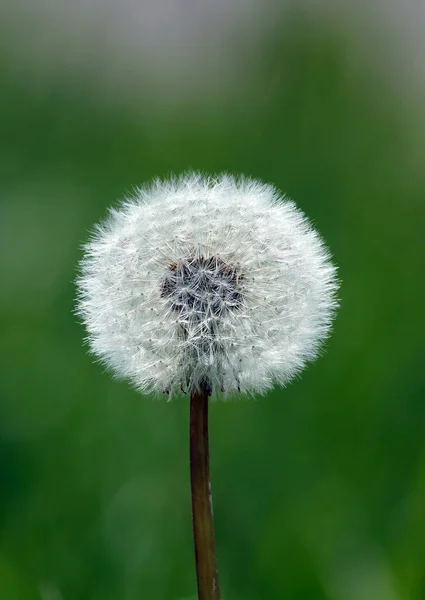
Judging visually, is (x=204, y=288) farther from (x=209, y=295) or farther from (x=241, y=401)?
(x=241, y=401)

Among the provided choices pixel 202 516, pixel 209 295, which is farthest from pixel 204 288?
pixel 202 516

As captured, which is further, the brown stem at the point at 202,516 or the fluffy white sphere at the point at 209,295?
the fluffy white sphere at the point at 209,295

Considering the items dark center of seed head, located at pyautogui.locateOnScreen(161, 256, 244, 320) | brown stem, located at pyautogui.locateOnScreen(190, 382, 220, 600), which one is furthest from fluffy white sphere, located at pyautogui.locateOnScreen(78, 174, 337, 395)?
brown stem, located at pyautogui.locateOnScreen(190, 382, 220, 600)

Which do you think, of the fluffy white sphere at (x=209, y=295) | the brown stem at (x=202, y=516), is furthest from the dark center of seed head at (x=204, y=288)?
the brown stem at (x=202, y=516)

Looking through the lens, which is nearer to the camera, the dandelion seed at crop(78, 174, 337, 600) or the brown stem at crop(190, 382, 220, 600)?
the brown stem at crop(190, 382, 220, 600)

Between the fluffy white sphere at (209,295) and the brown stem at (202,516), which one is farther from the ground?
the fluffy white sphere at (209,295)

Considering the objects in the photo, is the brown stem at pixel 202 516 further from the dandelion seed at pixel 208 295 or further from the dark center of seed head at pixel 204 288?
the dark center of seed head at pixel 204 288

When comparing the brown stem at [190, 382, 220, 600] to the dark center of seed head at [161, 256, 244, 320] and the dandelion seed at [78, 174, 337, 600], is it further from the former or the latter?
the dark center of seed head at [161, 256, 244, 320]
